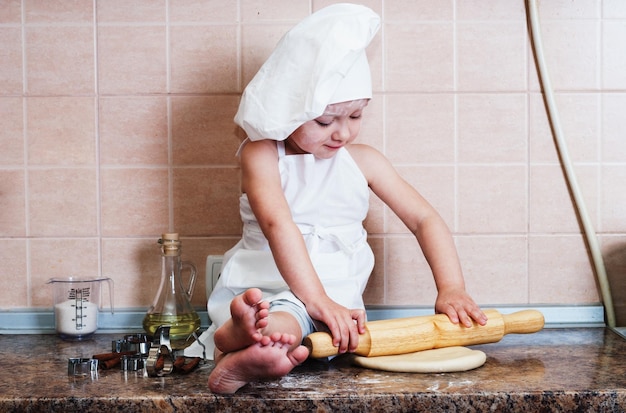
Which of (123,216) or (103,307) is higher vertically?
(123,216)

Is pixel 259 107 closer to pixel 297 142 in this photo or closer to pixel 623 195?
pixel 297 142

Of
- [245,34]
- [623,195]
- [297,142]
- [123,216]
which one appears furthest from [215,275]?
[623,195]

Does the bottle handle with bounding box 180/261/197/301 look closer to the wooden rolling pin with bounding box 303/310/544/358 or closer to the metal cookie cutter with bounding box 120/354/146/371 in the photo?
the metal cookie cutter with bounding box 120/354/146/371

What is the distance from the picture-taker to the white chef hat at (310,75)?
1.10 metres

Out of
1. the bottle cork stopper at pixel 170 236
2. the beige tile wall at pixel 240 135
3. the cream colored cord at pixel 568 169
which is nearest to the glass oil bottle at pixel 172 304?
the bottle cork stopper at pixel 170 236

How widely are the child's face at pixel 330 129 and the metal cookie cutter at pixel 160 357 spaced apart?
372 millimetres

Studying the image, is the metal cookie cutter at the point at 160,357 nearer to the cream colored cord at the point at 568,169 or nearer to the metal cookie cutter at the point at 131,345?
the metal cookie cutter at the point at 131,345

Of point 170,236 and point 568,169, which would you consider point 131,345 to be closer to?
point 170,236

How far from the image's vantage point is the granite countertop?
36.4 inches

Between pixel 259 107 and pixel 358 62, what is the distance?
6.9 inches

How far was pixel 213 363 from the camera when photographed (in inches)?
44.5

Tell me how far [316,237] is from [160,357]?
13.4 inches

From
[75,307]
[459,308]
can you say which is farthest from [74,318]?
[459,308]

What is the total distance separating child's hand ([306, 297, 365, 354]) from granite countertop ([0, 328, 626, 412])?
5 cm
